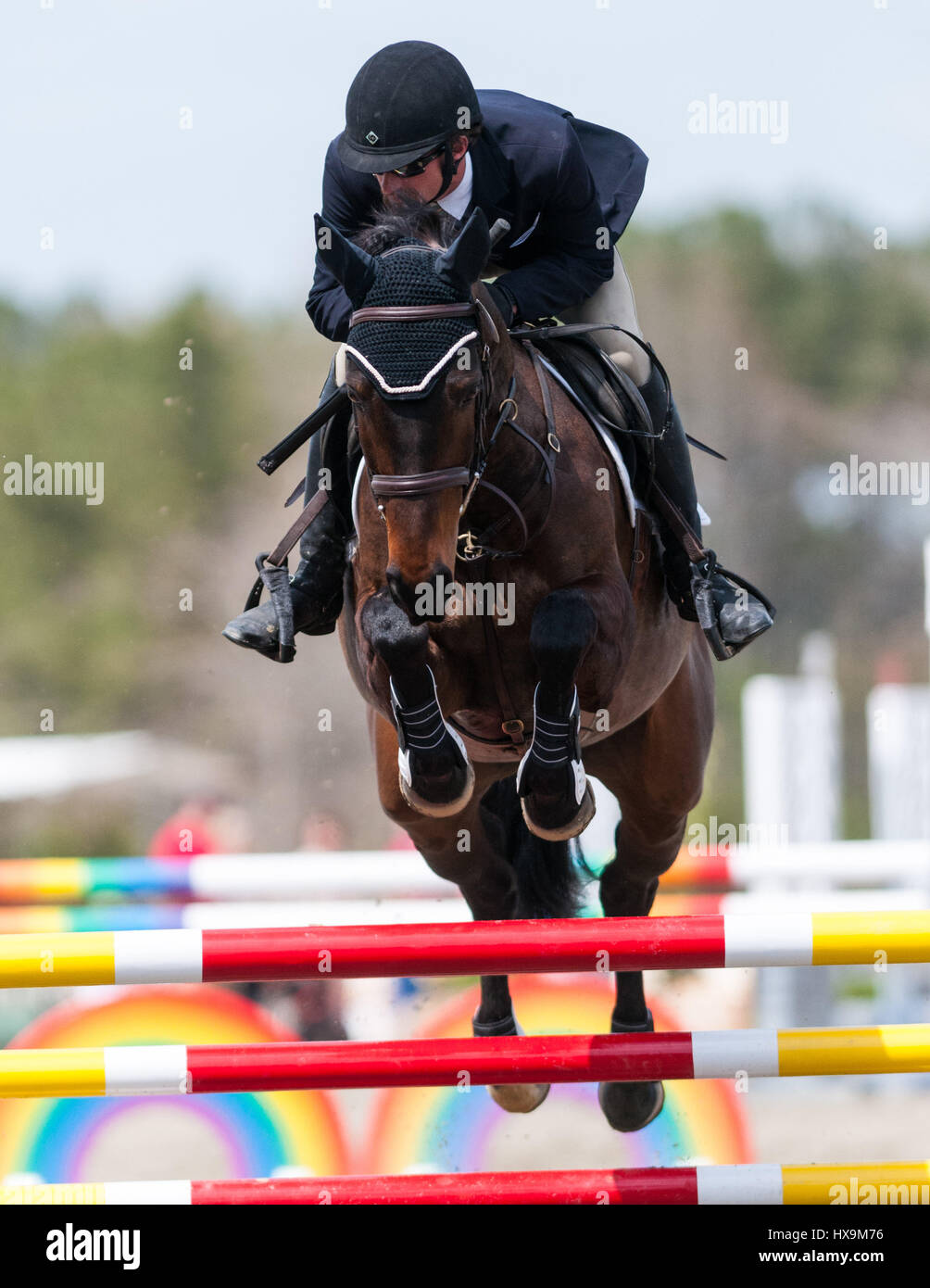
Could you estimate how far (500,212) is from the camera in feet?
10.3

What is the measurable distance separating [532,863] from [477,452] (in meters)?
1.76

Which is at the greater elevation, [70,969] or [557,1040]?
[70,969]

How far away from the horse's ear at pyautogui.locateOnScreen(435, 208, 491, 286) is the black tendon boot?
1041mm

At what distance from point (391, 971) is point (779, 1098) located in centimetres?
474

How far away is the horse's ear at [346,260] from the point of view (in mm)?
2545

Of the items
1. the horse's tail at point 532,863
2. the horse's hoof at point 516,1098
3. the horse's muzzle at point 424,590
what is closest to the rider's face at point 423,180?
the horse's muzzle at point 424,590

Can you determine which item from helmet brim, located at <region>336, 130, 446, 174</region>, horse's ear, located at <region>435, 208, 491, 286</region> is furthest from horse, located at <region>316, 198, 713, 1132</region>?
helmet brim, located at <region>336, 130, 446, 174</region>

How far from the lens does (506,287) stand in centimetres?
310

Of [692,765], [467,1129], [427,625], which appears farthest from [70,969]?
[467,1129]

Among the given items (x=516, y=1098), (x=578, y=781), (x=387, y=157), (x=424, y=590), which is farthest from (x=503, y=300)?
(x=516, y=1098)

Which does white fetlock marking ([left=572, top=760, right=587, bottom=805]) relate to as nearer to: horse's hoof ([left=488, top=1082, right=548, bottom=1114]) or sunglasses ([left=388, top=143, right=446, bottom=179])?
sunglasses ([left=388, top=143, right=446, bottom=179])

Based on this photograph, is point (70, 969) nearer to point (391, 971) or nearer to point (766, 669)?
point (391, 971)

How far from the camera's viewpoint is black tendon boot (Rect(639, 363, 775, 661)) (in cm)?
341

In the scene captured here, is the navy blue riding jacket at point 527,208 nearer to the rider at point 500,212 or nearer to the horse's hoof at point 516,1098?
the rider at point 500,212
